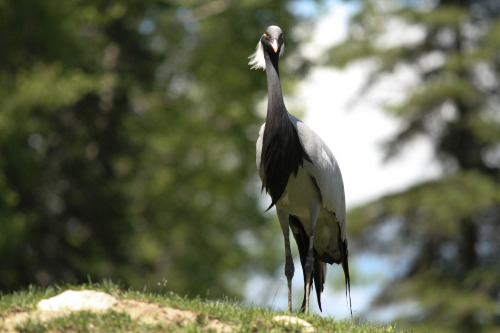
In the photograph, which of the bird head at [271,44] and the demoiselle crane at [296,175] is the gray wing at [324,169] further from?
the bird head at [271,44]

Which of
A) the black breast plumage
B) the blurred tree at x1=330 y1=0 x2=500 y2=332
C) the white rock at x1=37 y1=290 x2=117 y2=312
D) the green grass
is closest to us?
the green grass

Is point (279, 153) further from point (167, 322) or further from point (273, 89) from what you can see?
point (167, 322)

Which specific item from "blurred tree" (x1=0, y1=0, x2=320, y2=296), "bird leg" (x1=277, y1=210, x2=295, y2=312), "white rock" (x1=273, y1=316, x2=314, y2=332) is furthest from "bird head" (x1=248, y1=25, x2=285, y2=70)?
"blurred tree" (x1=0, y1=0, x2=320, y2=296)

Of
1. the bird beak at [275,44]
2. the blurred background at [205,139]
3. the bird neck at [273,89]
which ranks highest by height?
the blurred background at [205,139]

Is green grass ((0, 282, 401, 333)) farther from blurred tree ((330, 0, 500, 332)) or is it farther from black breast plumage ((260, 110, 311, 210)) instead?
blurred tree ((330, 0, 500, 332))

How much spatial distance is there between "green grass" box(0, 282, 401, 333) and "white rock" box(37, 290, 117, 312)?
0.17 metres

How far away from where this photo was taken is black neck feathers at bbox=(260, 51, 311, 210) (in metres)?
7.61

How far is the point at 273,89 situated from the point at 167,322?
2.73 m

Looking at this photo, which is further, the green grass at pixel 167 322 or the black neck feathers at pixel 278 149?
the black neck feathers at pixel 278 149

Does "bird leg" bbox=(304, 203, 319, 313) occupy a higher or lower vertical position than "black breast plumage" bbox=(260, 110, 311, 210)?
lower

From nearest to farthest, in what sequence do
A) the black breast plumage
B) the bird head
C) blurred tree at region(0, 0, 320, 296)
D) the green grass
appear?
1. the green grass
2. the black breast plumage
3. the bird head
4. blurred tree at region(0, 0, 320, 296)

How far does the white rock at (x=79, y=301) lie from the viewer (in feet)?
22.5

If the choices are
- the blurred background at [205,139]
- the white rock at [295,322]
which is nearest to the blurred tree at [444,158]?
the blurred background at [205,139]

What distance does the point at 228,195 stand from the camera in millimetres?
25344
